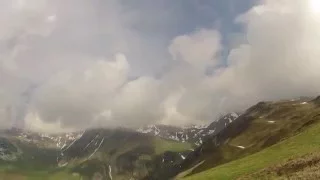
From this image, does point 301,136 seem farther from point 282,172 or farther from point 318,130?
point 282,172

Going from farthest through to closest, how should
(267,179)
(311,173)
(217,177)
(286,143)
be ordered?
(286,143) < (217,177) < (267,179) < (311,173)

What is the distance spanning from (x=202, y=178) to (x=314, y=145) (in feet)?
65.9

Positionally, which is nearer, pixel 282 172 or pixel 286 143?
pixel 282 172

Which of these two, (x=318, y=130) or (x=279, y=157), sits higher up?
(x=318, y=130)

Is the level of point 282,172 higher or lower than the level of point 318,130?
lower

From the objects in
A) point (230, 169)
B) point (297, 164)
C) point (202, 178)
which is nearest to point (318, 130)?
point (230, 169)

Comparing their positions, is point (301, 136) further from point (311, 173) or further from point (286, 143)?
point (311, 173)

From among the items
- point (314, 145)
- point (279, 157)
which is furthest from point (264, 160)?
point (314, 145)

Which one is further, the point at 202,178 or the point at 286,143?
the point at 286,143

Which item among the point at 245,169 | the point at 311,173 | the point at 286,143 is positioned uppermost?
the point at 286,143

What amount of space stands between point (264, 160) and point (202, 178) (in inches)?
456

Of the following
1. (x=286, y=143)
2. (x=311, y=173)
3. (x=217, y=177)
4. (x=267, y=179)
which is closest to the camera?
(x=311, y=173)

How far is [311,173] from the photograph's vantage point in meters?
44.7

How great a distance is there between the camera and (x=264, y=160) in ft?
246
